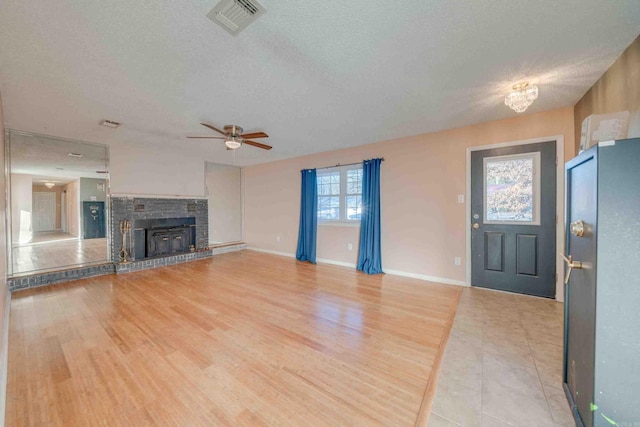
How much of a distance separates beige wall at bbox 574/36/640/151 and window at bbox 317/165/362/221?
3047 millimetres

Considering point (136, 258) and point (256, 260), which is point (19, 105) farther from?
point (256, 260)

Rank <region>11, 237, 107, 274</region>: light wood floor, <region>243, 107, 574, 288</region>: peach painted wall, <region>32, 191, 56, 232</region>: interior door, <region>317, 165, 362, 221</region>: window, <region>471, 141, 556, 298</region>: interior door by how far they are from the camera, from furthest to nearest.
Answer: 1. <region>317, 165, 362, 221</region>: window
2. <region>32, 191, 56, 232</region>: interior door
3. <region>11, 237, 107, 274</region>: light wood floor
4. <region>243, 107, 574, 288</region>: peach painted wall
5. <region>471, 141, 556, 298</region>: interior door

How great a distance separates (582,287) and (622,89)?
1.91 metres

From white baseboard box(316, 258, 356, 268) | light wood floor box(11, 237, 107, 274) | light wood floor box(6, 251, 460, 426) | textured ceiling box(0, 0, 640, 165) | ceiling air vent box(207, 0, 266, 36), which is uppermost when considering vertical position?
textured ceiling box(0, 0, 640, 165)

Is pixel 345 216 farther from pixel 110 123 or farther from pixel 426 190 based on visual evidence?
pixel 110 123

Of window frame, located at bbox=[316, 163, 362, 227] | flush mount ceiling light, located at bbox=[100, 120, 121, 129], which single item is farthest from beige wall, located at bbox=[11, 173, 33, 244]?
window frame, located at bbox=[316, 163, 362, 227]

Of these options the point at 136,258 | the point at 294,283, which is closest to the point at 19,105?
the point at 136,258

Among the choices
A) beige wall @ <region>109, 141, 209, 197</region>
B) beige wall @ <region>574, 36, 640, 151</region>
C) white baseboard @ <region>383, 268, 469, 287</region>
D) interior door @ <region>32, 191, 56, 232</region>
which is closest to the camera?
beige wall @ <region>574, 36, 640, 151</region>

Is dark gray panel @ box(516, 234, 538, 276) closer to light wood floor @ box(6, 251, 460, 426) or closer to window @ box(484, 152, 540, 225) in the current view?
window @ box(484, 152, 540, 225)

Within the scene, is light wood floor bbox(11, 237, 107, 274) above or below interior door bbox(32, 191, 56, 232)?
below

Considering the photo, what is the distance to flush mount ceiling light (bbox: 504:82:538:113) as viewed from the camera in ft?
7.49

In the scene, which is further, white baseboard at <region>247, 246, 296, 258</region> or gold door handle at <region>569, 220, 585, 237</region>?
white baseboard at <region>247, 246, 296, 258</region>

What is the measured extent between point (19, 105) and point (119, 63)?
1.98m

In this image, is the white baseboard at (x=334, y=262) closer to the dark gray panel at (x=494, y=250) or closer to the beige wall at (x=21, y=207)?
the dark gray panel at (x=494, y=250)
